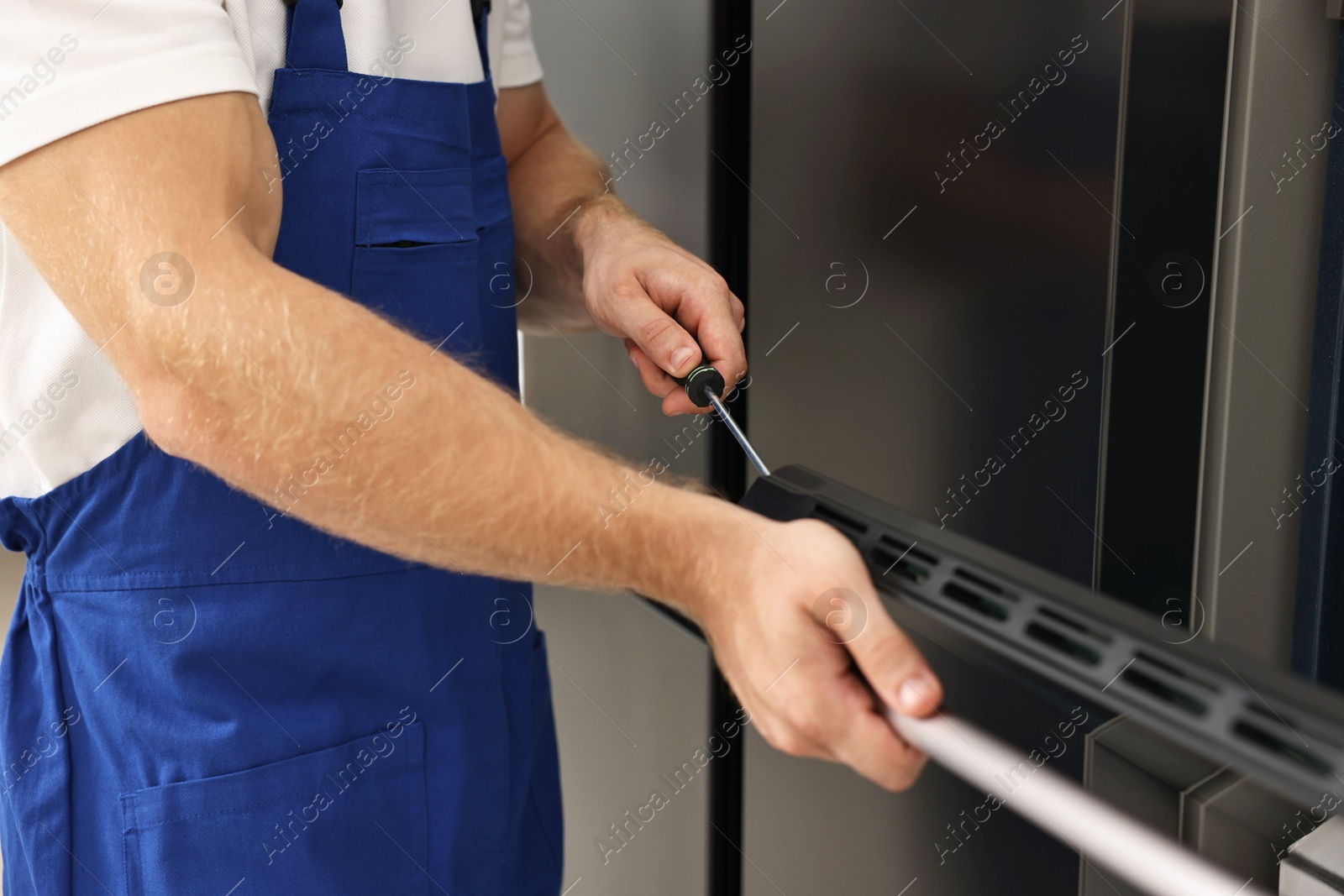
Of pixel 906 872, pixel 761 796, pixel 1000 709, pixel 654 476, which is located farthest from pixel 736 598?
pixel 761 796

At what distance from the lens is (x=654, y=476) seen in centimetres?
73

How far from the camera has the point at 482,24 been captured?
0.99 metres

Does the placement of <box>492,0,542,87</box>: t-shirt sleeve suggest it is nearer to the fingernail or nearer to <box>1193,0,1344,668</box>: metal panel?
<box>1193,0,1344,668</box>: metal panel

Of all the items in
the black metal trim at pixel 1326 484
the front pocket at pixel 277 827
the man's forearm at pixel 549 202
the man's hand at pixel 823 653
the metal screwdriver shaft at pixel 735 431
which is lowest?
the front pocket at pixel 277 827

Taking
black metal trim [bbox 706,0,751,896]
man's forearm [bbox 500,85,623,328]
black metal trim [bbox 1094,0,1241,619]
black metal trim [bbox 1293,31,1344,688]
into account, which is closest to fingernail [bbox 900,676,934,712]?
black metal trim [bbox 1094,0,1241,619]

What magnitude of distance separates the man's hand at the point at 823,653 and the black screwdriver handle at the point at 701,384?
26cm

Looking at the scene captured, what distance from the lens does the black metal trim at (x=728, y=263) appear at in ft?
3.48

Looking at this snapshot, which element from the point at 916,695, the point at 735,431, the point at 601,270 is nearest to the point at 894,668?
the point at 916,695

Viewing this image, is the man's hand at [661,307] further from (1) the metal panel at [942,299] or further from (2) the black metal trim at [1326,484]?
(2) the black metal trim at [1326,484]

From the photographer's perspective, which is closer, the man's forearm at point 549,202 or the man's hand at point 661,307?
the man's hand at point 661,307

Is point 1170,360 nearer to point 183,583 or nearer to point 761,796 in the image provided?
point 761,796

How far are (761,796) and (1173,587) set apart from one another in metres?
0.54

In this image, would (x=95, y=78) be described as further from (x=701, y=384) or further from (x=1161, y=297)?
(x=1161, y=297)

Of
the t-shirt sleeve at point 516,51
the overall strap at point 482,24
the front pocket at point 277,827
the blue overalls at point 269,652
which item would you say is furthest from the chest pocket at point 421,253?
the front pocket at point 277,827
